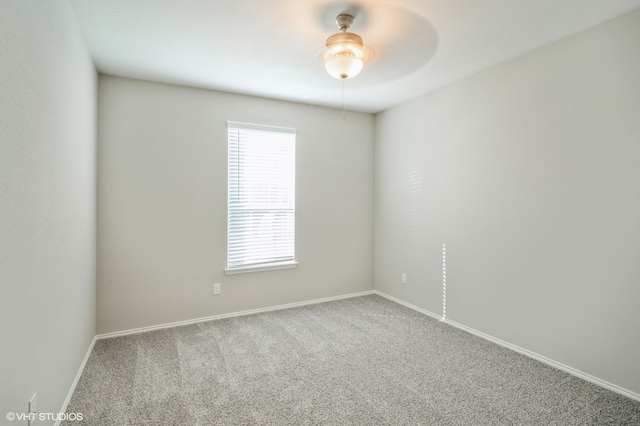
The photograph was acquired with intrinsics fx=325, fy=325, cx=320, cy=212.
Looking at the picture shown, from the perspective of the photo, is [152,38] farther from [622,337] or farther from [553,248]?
[622,337]

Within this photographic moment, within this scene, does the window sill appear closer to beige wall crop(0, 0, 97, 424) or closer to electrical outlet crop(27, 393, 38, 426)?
beige wall crop(0, 0, 97, 424)

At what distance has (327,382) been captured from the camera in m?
2.38

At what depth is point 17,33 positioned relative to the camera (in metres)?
1.36

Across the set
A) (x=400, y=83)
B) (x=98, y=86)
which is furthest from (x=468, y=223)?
(x=98, y=86)

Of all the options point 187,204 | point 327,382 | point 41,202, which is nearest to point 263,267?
point 187,204

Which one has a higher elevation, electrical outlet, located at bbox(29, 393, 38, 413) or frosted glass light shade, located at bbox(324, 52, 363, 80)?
frosted glass light shade, located at bbox(324, 52, 363, 80)

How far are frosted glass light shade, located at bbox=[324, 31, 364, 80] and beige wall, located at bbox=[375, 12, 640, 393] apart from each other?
4.93ft

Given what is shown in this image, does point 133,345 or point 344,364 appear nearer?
point 344,364

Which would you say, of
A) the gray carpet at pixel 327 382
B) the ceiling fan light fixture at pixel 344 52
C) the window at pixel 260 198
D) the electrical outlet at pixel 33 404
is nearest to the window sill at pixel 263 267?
the window at pixel 260 198

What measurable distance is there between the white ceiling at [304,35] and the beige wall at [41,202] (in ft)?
1.35

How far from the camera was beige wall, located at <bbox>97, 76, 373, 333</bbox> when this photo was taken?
10.5 feet

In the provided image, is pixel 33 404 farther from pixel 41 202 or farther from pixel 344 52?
pixel 344 52

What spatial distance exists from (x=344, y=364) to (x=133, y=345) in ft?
6.35
